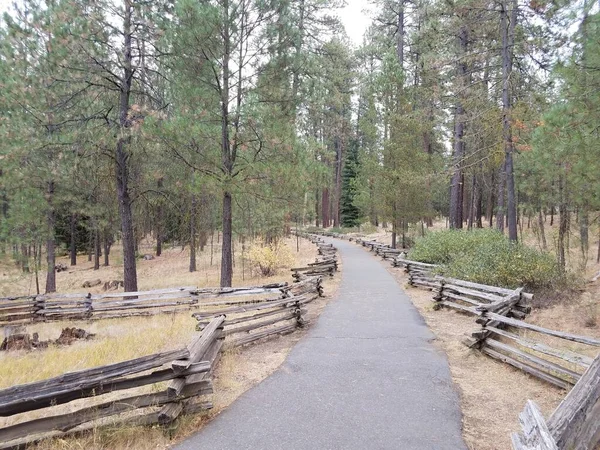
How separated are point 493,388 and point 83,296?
11609 mm

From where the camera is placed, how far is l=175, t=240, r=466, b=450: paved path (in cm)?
430

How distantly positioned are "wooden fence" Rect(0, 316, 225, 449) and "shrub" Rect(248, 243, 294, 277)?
12925 millimetres

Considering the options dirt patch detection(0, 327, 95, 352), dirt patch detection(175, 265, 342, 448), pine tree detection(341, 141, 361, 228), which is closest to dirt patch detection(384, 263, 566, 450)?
dirt patch detection(175, 265, 342, 448)

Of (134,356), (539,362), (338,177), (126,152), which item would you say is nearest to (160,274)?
(126,152)

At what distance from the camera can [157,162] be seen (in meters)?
14.0

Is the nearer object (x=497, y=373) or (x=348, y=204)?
(x=497, y=373)

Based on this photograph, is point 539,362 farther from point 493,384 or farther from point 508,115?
point 508,115

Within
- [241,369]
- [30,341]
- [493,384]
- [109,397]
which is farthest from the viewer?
[30,341]

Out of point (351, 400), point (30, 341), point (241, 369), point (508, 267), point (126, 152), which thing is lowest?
point (30, 341)

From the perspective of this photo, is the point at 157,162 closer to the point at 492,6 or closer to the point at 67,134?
the point at 67,134

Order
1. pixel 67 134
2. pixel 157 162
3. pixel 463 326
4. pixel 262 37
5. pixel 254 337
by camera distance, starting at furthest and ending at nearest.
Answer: pixel 157 162 < pixel 262 37 < pixel 67 134 < pixel 463 326 < pixel 254 337

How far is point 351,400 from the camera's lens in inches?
208

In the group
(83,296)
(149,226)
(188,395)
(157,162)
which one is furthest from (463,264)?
(149,226)

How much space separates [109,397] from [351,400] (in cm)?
327
